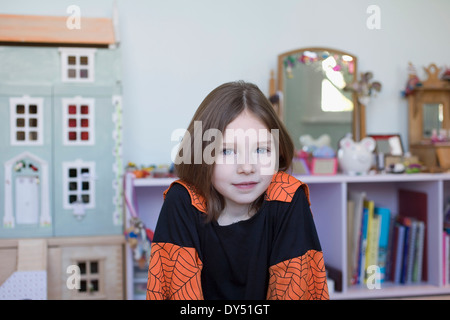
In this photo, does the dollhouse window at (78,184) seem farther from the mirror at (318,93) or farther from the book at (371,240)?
the book at (371,240)

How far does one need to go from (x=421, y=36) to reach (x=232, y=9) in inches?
30.6

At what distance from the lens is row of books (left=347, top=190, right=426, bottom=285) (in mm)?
1671

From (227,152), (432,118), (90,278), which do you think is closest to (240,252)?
(227,152)

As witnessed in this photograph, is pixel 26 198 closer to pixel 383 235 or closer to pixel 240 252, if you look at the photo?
pixel 240 252

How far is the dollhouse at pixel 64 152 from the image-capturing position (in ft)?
4.92

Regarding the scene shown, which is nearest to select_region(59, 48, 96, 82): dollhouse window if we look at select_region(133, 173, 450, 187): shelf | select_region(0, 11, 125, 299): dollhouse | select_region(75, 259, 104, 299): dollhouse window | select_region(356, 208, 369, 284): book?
select_region(0, 11, 125, 299): dollhouse

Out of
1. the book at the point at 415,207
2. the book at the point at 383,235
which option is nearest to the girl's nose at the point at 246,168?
the book at the point at 383,235

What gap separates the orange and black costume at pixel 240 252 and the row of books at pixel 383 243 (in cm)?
95

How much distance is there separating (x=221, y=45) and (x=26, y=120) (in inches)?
28.8

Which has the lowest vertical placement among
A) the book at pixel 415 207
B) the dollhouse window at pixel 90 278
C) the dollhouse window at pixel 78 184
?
the dollhouse window at pixel 90 278

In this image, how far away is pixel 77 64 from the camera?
1.54 m

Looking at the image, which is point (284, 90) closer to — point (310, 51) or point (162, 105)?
point (310, 51)

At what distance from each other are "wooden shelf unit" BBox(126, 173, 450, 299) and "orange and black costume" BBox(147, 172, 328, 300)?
0.73 m

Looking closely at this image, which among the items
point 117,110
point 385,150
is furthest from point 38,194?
point 385,150
